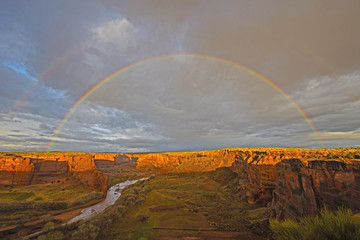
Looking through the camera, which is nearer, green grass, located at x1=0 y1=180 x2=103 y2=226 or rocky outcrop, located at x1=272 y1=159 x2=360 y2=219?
rocky outcrop, located at x1=272 y1=159 x2=360 y2=219

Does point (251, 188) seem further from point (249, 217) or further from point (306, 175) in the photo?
point (306, 175)

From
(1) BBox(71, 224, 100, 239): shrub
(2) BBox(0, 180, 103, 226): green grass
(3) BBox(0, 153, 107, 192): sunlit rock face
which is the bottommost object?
(2) BBox(0, 180, 103, 226): green grass

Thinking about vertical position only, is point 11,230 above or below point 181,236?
below

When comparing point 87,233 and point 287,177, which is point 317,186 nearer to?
point 287,177

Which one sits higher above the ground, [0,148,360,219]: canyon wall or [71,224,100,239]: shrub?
[0,148,360,219]: canyon wall

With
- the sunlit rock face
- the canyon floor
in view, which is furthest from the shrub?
the sunlit rock face

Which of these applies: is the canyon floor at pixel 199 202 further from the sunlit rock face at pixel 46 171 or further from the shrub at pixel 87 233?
the sunlit rock face at pixel 46 171

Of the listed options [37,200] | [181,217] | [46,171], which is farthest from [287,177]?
[46,171]

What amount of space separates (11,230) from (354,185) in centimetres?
4367

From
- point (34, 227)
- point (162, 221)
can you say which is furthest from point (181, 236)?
point (34, 227)

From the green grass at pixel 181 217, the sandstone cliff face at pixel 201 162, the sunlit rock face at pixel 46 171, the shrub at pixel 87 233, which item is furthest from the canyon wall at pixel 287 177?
the shrub at pixel 87 233

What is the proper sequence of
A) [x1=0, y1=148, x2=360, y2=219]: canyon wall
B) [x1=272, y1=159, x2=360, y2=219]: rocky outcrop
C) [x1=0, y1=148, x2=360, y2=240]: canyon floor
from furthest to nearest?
[x1=0, y1=148, x2=360, y2=240]: canyon floor → [x1=0, y1=148, x2=360, y2=219]: canyon wall → [x1=272, y1=159, x2=360, y2=219]: rocky outcrop

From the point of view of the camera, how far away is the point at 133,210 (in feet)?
107

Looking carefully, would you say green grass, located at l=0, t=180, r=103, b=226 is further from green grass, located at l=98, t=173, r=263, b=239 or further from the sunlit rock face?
green grass, located at l=98, t=173, r=263, b=239
